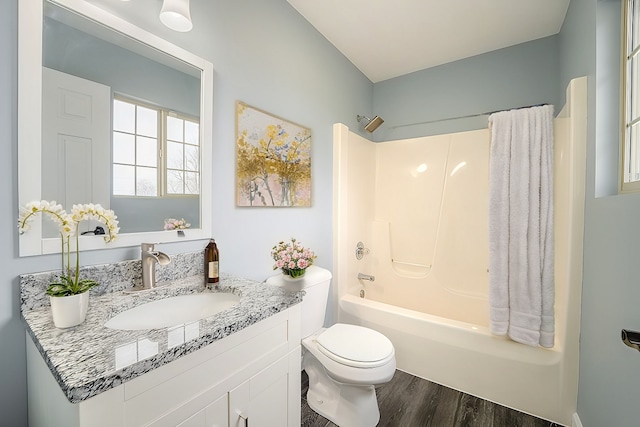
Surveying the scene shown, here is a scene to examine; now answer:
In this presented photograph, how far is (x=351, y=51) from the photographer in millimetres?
2369

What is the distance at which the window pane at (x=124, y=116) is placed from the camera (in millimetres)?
1044

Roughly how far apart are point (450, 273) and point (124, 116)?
2551 mm

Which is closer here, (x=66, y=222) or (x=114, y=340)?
(x=114, y=340)

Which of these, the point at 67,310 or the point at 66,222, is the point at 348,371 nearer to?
the point at 67,310

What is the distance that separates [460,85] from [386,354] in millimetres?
2402

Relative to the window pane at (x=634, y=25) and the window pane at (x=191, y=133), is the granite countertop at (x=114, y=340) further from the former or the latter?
the window pane at (x=634, y=25)

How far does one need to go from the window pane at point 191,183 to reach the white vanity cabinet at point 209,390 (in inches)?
28.1

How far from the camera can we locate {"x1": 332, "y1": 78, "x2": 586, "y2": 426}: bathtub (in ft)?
5.02

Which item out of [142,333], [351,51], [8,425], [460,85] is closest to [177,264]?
[142,333]

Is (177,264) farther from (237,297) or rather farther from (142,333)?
(142,333)

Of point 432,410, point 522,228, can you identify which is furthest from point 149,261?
point 522,228

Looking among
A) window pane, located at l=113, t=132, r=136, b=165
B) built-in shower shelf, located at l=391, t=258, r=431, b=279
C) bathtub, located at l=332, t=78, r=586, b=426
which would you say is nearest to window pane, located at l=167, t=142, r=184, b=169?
window pane, located at l=113, t=132, r=136, b=165

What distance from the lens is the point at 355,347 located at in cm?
145

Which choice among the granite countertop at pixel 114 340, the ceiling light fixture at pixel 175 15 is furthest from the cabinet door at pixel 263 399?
the ceiling light fixture at pixel 175 15
